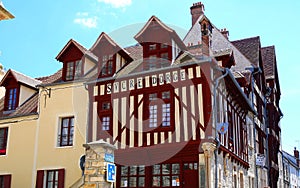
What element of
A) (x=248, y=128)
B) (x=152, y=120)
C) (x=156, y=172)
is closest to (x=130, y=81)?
(x=152, y=120)

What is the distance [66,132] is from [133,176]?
3.31m

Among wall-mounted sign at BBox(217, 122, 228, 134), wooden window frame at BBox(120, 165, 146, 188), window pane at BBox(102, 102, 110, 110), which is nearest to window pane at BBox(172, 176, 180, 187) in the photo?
wooden window frame at BBox(120, 165, 146, 188)

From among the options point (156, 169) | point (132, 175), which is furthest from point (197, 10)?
point (132, 175)

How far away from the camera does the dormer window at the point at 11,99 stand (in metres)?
15.6

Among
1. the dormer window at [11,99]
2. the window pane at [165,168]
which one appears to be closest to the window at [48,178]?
the dormer window at [11,99]

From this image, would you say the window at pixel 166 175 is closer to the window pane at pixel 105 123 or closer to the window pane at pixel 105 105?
the window pane at pixel 105 123

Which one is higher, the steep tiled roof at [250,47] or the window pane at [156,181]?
the steep tiled roof at [250,47]

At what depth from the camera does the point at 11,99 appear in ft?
51.8

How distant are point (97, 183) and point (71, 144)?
22.1ft

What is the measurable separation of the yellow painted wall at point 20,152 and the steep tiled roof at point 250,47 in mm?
10213

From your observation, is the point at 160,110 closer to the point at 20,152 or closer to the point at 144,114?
the point at 144,114

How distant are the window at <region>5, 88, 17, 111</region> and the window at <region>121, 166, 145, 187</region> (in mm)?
5986

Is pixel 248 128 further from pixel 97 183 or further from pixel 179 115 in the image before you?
pixel 97 183

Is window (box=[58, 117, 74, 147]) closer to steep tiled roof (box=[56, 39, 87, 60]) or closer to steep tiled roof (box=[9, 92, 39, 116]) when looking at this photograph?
steep tiled roof (box=[9, 92, 39, 116])
